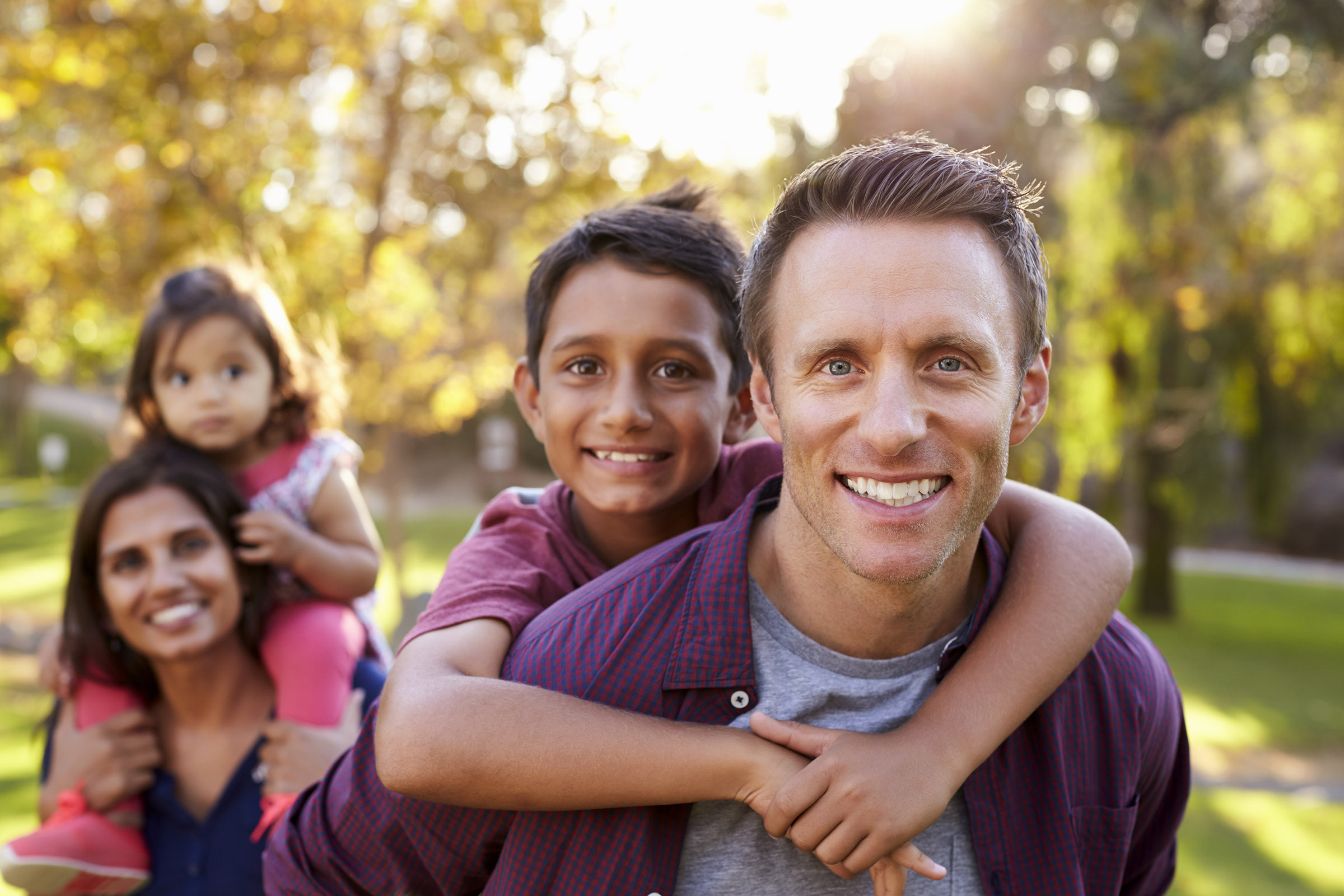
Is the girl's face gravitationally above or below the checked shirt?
above

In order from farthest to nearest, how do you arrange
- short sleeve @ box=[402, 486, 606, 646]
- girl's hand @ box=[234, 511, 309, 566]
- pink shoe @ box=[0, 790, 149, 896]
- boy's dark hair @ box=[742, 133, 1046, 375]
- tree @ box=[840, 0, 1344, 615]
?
tree @ box=[840, 0, 1344, 615] → girl's hand @ box=[234, 511, 309, 566] → pink shoe @ box=[0, 790, 149, 896] → short sleeve @ box=[402, 486, 606, 646] → boy's dark hair @ box=[742, 133, 1046, 375]

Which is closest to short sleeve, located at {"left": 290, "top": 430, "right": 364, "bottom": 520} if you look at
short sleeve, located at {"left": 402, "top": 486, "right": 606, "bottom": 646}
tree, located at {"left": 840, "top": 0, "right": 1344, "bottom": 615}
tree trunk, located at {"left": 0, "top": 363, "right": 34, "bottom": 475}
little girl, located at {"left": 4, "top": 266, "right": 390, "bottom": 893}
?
little girl, located at {"left": 4, "top": 266, "right": 390, "bottom": 893}

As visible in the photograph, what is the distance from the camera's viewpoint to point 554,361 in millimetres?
2236

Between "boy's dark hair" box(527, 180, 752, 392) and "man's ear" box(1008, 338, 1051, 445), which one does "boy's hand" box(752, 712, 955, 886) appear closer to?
"man's ear" box(1008, 338, 1051, 445)

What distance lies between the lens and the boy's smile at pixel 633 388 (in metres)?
2.15

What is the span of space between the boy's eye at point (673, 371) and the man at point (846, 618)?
0.41 m

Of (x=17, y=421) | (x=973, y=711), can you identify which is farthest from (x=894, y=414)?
(x=17, y=421)

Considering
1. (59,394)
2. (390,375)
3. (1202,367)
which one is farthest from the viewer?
(59,394)

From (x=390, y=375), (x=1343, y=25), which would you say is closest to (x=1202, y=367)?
(x=1343, y=25)

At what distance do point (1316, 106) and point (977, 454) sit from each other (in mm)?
10099

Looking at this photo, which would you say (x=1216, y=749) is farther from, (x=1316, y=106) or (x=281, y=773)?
(x=281, y=773)

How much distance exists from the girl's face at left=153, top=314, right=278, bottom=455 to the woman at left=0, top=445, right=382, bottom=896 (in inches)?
6.4

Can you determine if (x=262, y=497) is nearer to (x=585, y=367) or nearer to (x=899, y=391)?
(x=585, y=367)

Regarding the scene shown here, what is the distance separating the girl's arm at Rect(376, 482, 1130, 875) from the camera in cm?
147
